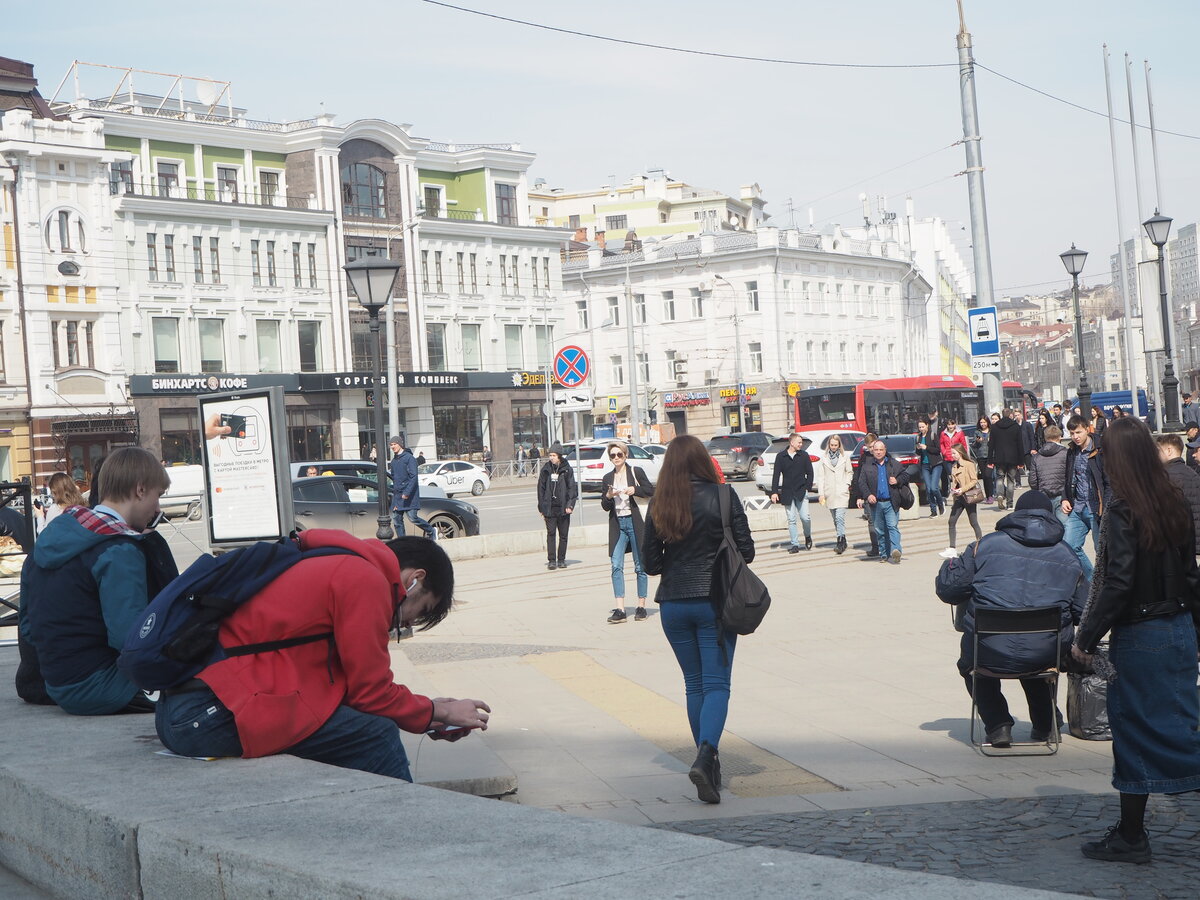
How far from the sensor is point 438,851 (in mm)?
3156

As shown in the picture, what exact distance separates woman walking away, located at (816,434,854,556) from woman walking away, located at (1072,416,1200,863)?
45.7 feet

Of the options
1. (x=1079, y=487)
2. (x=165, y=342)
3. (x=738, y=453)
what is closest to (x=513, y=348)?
(x=165, y=342)

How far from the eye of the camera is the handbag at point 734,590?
22.5 feet

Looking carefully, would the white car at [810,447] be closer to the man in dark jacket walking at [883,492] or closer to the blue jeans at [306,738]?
the man in dark jacket walking at [883,492]

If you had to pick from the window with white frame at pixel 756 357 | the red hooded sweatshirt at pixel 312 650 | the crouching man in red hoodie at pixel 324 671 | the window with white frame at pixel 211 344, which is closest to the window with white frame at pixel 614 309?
the window with white frame at pixel 756 357

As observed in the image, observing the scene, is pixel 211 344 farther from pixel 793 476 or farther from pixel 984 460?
pixel 793 476

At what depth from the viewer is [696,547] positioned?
7.03 m

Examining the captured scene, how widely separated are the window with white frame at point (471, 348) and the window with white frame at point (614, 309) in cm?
1886

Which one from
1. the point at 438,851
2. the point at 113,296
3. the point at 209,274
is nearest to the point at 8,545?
the point at 438,851

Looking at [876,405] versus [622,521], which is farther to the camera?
[876,405]

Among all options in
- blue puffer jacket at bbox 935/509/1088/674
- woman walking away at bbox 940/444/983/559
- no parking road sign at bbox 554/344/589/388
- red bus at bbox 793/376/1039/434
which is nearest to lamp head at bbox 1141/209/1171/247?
woman walking away at bbox 940/444/983/559

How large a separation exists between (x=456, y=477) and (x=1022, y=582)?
129ft

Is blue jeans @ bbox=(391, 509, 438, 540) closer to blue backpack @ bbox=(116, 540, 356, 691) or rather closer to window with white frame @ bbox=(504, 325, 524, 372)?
blue backpack @ bbox=(116, 540, 356, 691)

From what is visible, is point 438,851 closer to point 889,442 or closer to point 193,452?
point 889,442
